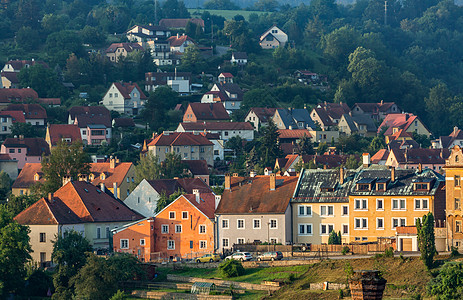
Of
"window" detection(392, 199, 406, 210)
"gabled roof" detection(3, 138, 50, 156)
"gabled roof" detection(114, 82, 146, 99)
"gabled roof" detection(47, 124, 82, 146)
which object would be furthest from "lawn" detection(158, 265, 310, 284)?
"gabled roof" detection(114, 82, 146, 99)

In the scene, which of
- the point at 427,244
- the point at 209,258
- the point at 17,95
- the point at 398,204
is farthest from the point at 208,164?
the point at 427,244

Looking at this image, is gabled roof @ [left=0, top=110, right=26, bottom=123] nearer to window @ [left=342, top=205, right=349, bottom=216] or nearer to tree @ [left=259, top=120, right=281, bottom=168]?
tree @ [left=259, top=120, right=281, bottom=168]

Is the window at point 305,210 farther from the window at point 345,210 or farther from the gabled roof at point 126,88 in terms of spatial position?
the gabled roof at point 126,88

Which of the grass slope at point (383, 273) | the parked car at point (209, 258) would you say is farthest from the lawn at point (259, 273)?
the parked car at point (209, 258)

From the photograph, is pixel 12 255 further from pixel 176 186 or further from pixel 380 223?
pixel 176 186

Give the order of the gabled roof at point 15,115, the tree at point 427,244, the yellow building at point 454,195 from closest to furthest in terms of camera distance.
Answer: the tree at point 427,244
the yellow building at point 454,195
the gabled roof at point 15,115

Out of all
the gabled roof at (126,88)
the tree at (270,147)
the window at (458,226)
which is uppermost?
the gabled roof at (126,88)

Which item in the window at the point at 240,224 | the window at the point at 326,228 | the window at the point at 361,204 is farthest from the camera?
the window at the point at 240,224

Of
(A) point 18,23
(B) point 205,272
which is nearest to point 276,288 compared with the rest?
(B) point 205,272
